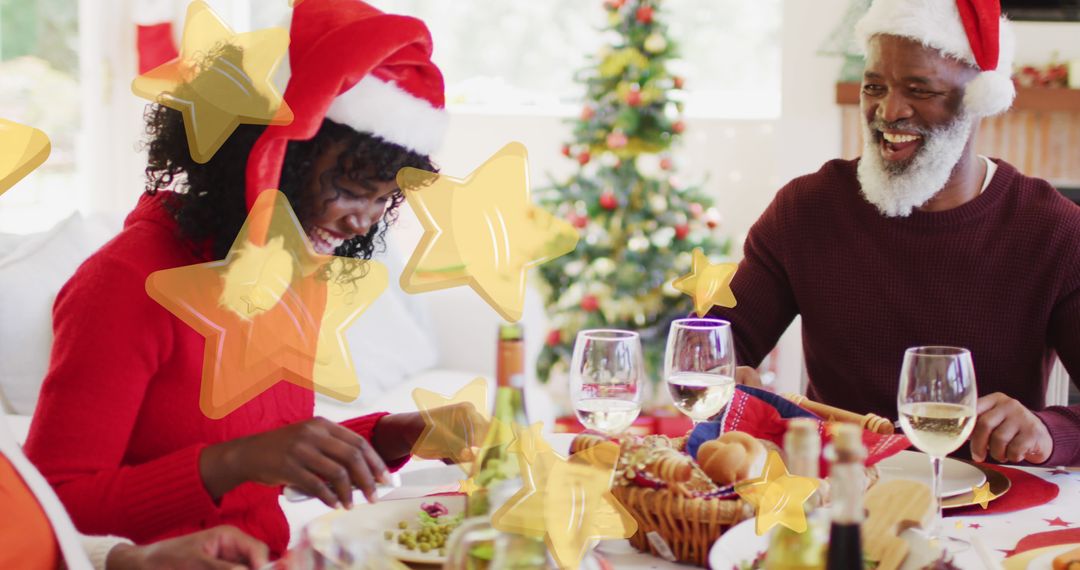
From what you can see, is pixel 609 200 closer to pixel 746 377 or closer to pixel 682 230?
pixel 682 230

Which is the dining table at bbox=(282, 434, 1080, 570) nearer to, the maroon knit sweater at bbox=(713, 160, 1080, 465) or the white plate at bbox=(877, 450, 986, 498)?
the white plate at bbox=(877, 450, 986, 498)

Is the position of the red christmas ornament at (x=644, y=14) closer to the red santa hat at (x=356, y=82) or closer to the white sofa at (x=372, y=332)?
the white sofa at (x=372, y=332)

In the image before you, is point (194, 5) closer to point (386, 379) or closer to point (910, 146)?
point (910, 146)

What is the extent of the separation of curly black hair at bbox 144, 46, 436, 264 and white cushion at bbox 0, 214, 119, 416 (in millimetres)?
1277

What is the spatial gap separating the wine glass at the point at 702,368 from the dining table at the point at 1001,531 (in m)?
0.28

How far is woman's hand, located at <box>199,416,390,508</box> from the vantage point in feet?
3.18

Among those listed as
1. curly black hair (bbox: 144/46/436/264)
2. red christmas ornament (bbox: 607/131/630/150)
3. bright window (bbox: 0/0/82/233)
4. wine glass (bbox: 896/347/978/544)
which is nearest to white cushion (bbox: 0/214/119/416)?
curly black hair (bbox: 144/46/436/264)

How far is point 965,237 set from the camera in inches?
73.0

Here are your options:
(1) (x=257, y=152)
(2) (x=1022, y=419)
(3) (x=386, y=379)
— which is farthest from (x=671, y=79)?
(1) (x=257, y=152)

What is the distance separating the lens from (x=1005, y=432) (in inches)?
52.9

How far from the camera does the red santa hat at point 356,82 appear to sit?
1013mm

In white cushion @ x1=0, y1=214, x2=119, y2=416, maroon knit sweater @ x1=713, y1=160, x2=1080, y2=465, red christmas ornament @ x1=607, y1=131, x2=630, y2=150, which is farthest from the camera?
red christmas ornament @ x1=607, y1=131, x2=630, y2=150

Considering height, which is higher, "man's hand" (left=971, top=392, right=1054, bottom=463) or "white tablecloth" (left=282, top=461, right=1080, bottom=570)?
"man's hand" (left=971, top=392, right=1054, bottom=463)

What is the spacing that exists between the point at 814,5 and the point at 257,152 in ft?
12.1
